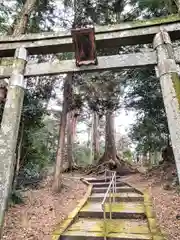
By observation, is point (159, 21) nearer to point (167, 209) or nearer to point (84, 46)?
point (84, 46)

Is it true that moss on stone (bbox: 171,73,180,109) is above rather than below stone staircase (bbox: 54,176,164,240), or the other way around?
above

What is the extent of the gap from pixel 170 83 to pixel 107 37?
140cm

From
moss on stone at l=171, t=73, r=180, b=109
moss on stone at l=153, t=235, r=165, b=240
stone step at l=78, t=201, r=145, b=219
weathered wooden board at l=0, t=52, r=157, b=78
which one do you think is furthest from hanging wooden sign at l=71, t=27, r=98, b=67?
stone step at l=78, t=201, r=145, b=219

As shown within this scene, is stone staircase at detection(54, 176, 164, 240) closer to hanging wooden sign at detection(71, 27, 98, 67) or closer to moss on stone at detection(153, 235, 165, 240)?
moss on stone at detection(153, 235, 165, 240)

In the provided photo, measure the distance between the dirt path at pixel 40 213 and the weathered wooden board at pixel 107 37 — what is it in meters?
4.04

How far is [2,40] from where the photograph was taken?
4.01 m

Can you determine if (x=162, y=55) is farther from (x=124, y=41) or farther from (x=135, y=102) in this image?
(x=135, y=102)

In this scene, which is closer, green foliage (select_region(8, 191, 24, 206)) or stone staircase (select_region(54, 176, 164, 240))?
stone staircase (select_region(54, 176, 164, 240))

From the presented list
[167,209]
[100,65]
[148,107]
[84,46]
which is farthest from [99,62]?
[148,107]

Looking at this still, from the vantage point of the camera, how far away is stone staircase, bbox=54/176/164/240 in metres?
4.69

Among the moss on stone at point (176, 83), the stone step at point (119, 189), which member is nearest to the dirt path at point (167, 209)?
the stone step at point (119, 189)

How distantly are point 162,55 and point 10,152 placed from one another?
2832 millimetres

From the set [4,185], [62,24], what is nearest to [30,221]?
[4,185]

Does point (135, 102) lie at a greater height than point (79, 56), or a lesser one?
greater
